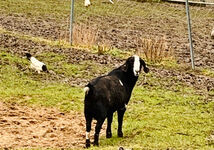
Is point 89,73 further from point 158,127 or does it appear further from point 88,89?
point 88,89

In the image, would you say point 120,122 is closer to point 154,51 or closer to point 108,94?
point 108,94

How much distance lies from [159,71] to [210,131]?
217 inches

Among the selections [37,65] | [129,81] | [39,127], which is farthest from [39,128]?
[37,65]

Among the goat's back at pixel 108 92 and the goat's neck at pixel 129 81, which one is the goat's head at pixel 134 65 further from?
→ the goat's back at pixel 108 92

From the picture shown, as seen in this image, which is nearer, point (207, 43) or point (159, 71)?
point (159, 71)

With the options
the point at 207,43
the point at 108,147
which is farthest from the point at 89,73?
the point at 207,43

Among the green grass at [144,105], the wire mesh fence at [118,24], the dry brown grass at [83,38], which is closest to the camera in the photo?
the green grass at [144,105]

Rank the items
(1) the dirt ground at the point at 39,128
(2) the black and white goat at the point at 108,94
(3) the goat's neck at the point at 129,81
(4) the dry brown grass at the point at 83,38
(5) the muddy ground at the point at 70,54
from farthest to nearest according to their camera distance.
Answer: (4) the dry brown grass at the point at 83,38 → (5) the muddy ground at the point at 70,54 → (3) the goat's neck at the point at 129,81 → (1) the dirt ground at the point at 39,128 → (2) the black and white goat at the point at 108,94

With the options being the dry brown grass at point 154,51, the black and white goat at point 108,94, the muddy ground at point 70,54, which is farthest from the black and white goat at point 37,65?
the black and white goat at point 108,94

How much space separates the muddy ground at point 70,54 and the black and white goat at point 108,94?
0.75 meters

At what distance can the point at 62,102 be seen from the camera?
12039 mm

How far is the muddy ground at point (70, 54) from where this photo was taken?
9.45 metres

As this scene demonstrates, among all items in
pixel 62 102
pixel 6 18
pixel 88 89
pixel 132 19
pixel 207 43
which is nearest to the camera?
pixel 88 89

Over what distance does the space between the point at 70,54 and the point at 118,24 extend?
8.56 meters
